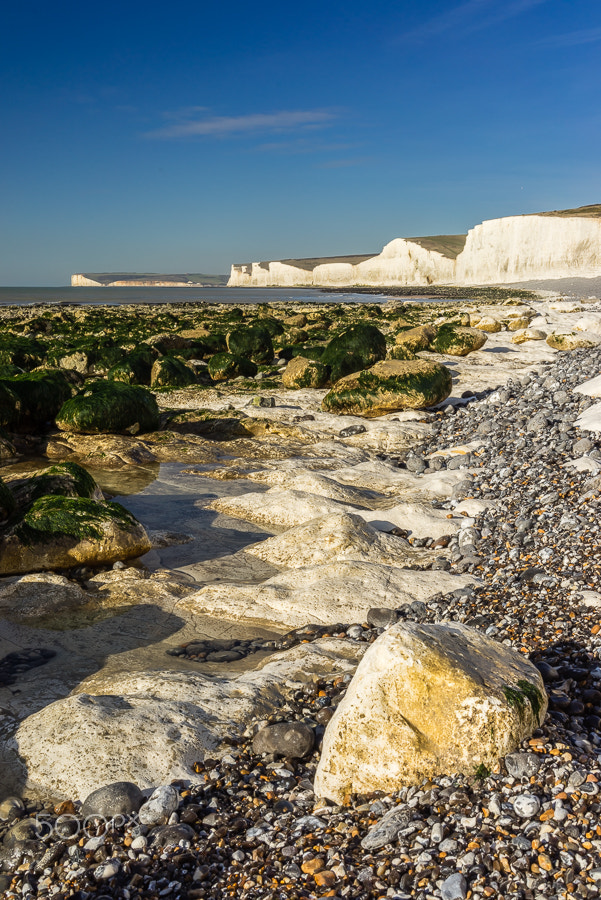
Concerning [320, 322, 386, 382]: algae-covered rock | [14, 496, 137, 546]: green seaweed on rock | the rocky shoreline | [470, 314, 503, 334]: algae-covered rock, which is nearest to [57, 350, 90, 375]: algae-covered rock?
[320, 322, 386, 382]: algae-covered rock

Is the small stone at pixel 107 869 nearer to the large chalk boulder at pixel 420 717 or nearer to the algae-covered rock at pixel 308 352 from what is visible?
the large chalk boulder at pixel 420 717

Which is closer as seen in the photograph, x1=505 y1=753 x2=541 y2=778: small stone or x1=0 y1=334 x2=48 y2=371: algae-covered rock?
x1=505 y1=753 x2=541 y2=778: small stone

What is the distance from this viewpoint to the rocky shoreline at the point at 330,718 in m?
2.90

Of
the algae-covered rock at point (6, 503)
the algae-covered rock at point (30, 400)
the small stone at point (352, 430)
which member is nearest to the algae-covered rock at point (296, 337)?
the small stone at point (352, 430)

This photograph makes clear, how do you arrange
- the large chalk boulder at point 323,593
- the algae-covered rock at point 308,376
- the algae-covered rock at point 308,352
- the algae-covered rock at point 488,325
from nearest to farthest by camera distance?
the large chalk boulder at point 323,593 < the algae-covered rock at point 308,376 < the algae-covered rock at point 308,352 < the algae-covered rock at point 488,325

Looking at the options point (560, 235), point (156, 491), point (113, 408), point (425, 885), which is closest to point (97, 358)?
point (113, 408)

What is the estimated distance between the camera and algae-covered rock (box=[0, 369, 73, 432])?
42.7ft

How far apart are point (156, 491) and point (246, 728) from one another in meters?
6.71

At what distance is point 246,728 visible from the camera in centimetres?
425

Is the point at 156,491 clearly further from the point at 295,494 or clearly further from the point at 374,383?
the point at 374,383

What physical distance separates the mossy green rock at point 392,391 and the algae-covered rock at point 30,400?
6.10 m

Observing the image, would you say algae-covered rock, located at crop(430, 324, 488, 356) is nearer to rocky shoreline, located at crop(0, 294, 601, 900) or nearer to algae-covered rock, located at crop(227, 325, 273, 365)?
algae-covered rock, located at crop(227, 325, 273, 365)

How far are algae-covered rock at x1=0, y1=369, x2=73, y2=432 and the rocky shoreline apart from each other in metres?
6.29

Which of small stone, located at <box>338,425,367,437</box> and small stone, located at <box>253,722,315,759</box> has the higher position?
small stone, located at <box>338,425,367,437</box>
